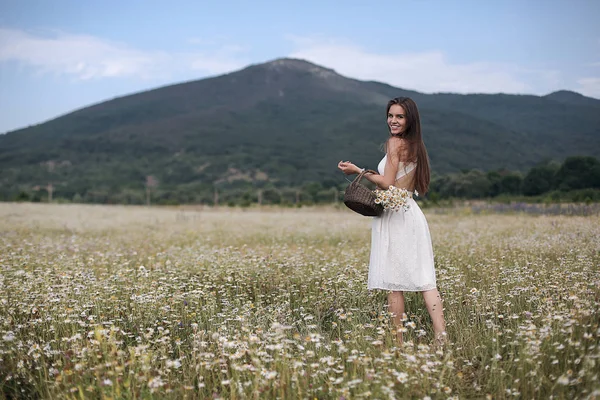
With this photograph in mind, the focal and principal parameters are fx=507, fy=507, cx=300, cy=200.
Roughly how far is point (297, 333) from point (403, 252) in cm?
136

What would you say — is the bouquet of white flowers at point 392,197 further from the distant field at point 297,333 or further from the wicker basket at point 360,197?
the distant field at point 297,333

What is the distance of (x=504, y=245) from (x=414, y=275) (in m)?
5.88

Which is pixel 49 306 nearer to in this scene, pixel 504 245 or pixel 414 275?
pixel 414 275

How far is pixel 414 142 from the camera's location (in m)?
5.17

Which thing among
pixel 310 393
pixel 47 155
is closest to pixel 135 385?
pixel 310 393

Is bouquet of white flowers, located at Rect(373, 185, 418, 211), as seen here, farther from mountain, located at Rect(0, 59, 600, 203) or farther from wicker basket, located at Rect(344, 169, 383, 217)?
mountain, located at Rect(0, 59, 600, 203)

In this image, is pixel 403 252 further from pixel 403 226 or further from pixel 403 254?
pixel 403 226

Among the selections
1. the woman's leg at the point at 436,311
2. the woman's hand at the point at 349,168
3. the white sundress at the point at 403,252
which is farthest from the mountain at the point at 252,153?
the woman's leg at the point at 436,311

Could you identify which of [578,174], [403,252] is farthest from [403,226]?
[578,174]

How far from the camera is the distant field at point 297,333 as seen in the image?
3.66 metres

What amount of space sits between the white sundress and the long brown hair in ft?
0.31

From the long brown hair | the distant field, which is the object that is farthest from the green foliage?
the long brown hair

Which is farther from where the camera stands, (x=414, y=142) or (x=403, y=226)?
(x=403, y=226)

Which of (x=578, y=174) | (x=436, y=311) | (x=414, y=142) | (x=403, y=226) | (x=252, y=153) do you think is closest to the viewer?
(x=436, y=311)
